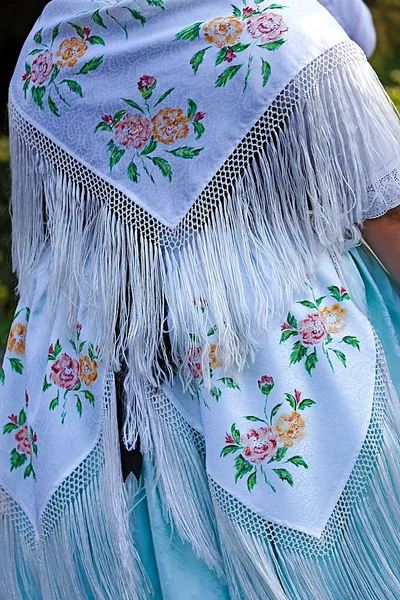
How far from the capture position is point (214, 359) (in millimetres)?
1128

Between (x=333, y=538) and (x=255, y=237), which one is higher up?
(x=255, y=237)

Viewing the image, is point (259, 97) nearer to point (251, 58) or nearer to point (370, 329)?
point (251, 58)

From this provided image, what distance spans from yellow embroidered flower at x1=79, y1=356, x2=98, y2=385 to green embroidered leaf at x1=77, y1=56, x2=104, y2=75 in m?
0.40

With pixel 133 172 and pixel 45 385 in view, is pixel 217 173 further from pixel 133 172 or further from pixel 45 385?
pixel 45 385

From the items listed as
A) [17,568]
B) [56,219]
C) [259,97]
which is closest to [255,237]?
Result: [259,97]

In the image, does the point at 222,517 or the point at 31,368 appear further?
the point at 31,368

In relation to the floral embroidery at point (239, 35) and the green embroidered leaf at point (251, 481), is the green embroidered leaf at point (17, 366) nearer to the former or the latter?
the green embroidered leaf at point (251, 481)

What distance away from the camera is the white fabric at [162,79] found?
1100 mm

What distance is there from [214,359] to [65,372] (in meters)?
0.23

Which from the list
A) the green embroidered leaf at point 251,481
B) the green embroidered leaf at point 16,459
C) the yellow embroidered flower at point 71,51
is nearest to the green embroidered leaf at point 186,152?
the yellow embroidered flower at point 71,51

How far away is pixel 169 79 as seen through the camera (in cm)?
114

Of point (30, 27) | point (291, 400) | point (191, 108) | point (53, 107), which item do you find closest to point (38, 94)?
point (53, 107)

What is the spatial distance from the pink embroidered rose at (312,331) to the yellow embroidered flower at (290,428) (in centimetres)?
10

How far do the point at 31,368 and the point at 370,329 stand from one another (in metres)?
0.50
